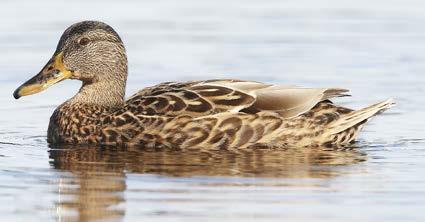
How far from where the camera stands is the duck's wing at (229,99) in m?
13.8

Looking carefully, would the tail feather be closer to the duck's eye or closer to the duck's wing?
the duck's wing

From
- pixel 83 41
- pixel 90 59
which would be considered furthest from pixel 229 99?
pixel 83 41

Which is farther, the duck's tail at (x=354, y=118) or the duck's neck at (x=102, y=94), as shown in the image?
the duck's neck at (x=102, y=94)

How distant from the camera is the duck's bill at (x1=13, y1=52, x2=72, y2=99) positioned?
14.3 metres

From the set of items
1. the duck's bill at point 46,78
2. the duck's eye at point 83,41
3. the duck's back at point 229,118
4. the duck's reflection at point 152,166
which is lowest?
the duck's reflection at point 152,166

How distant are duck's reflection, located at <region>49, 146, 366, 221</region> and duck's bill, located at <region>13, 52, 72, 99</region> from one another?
0.71 m

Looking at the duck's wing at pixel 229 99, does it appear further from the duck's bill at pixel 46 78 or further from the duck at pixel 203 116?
the duck's bill at pixel 46 78

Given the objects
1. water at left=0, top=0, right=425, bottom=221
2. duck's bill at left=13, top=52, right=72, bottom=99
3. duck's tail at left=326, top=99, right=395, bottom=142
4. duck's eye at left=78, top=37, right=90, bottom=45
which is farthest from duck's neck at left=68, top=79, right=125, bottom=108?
duck's tail at left=326, top=99, right=395, bottom=142

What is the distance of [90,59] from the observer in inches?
578

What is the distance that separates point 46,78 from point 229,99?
6.44 ft

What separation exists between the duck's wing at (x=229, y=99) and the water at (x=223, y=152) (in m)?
0.45

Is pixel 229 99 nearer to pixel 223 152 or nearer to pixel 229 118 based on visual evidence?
pixel 229 118

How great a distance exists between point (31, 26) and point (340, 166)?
354 inches

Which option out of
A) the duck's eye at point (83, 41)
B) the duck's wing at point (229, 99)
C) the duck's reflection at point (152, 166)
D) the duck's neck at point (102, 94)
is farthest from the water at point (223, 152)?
the duck's eye at point (83, 41)
